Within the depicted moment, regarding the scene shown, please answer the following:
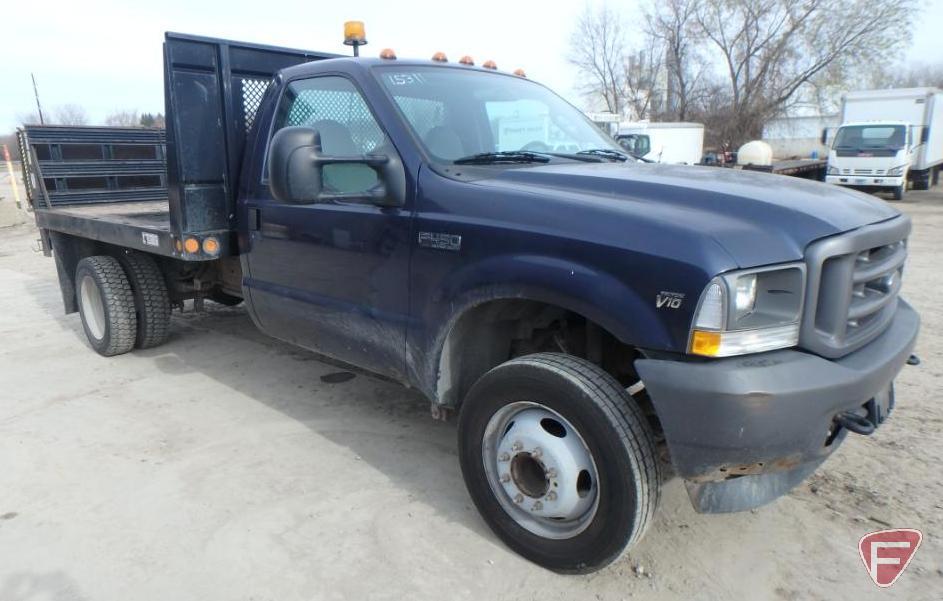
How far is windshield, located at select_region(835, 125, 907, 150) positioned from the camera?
18.1m

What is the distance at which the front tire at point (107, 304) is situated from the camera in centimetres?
522

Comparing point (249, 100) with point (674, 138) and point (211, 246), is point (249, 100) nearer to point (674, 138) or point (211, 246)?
point (211, 246)

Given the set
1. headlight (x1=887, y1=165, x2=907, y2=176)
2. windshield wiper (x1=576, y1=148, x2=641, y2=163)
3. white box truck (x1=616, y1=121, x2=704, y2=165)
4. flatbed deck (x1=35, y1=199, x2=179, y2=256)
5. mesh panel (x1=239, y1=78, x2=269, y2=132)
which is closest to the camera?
windshield wiper (x1=576, y1=148, x2=641, y2=163)

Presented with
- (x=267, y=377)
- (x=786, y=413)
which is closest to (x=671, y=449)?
(x=786, y=413)

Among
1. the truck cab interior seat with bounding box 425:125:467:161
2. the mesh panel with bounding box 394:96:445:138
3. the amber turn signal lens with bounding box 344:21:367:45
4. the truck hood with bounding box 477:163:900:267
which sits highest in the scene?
the amber turn signal lens with bounding box 344:21:367:45

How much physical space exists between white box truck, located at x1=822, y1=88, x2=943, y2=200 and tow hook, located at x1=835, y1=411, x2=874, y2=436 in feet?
62.5

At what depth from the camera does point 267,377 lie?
4.88m

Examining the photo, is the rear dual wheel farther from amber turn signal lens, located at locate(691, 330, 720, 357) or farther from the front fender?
amber turn signal lens, located at locate(691, 330, 720, 357)

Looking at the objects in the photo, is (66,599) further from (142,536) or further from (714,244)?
(714,244)

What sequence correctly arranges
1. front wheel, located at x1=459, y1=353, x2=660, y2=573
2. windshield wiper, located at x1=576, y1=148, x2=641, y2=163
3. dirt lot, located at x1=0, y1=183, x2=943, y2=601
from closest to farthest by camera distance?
1. front wheel, located at x1=459, y1=353, x2=660, y2=573
2. dirt lot, located at x1=0, y1=183, x2=943, y2=601
3. windshield wiper, located at x1=576, y1=148, x2=641, y2=163

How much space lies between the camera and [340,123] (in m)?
3.38

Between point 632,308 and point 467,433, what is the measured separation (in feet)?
3.14

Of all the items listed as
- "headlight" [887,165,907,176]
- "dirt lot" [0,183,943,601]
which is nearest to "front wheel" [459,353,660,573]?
"dirt lot" [0,183,943,601]

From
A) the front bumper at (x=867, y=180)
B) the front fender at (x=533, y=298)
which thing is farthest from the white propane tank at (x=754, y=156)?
the front fender at (x=533, y=298)
